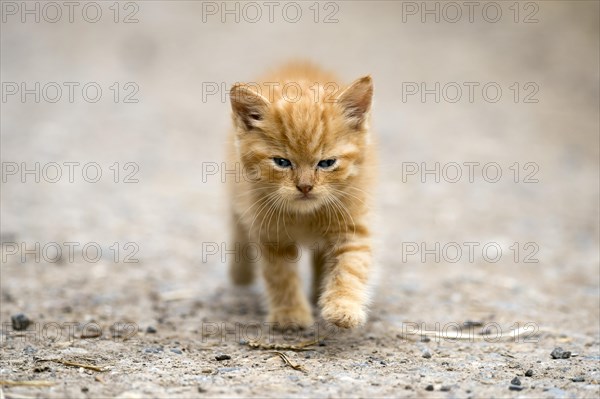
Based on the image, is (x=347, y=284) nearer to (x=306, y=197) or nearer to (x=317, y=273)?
(x=306, y=197)

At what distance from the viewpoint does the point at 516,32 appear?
37.8 feet

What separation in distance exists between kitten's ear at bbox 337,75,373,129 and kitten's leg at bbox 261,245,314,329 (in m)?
0.86

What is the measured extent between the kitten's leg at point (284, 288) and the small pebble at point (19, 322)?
135cm

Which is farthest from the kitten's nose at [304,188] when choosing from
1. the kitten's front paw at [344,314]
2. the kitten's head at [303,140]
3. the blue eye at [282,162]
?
the kitten's front paw at [344,314]

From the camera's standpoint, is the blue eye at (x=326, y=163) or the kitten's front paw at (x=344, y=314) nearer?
the kitten's front paw at (x=344, y=314)

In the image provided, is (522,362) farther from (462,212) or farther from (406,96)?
(406,96)

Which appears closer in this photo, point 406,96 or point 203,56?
point 406,96

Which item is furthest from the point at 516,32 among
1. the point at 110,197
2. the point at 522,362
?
the point at 522,362

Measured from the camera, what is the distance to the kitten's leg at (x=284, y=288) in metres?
4.08

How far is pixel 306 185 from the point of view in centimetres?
352

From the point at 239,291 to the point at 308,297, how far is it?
0.56 meters

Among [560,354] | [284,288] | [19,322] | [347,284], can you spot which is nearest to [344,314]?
[347,284]

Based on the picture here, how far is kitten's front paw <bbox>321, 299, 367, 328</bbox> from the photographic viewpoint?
3451mm

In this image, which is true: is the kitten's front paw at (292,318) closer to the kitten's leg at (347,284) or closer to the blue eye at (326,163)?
the kitten's leg at (347,284)
